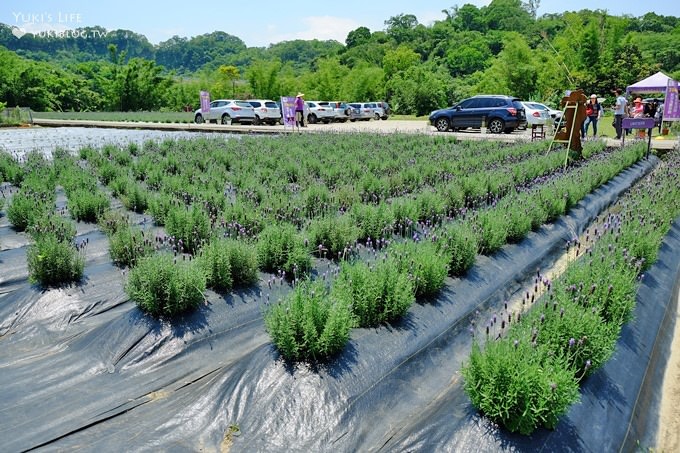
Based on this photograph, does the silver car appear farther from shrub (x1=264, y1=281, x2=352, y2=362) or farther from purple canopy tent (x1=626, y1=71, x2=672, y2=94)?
shrub (x1=264, y1=281, x2=352, y2=362)

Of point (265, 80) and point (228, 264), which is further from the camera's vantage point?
point (265, 80)

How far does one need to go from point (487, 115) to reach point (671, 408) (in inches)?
821

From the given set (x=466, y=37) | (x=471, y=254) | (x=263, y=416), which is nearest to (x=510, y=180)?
(x=471, y=254)

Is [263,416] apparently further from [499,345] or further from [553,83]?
[553,83]

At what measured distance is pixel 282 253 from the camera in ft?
15.8

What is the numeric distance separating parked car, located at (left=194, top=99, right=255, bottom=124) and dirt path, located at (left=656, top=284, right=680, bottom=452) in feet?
93.5

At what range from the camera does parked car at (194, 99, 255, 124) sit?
100ft

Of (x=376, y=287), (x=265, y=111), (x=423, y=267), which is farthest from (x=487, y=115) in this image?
(x=376, y=287)

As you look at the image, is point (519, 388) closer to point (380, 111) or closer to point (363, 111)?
point (363, 111)

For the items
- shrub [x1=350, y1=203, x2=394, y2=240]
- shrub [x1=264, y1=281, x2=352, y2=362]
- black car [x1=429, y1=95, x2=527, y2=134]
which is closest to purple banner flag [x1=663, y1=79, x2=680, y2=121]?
black car [x1=429, y1=95, x2=527, y2=134]

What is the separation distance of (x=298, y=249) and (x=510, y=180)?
5.35m

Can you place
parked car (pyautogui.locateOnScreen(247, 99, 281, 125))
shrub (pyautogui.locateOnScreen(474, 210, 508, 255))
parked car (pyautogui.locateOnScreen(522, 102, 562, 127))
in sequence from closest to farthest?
shrub (pyautogui.locateOnScreen(474, 210, 508, 255)) < parked car (pyautogui.locateOnScreen(522, 102, 562, 127)) < parked car (pyautogui.locateOnScreen(247, 99, 281, 125))

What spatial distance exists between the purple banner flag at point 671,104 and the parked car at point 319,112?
67.2 ft

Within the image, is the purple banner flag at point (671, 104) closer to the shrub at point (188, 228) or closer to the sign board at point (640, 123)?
the sign board at point (640, 123)
